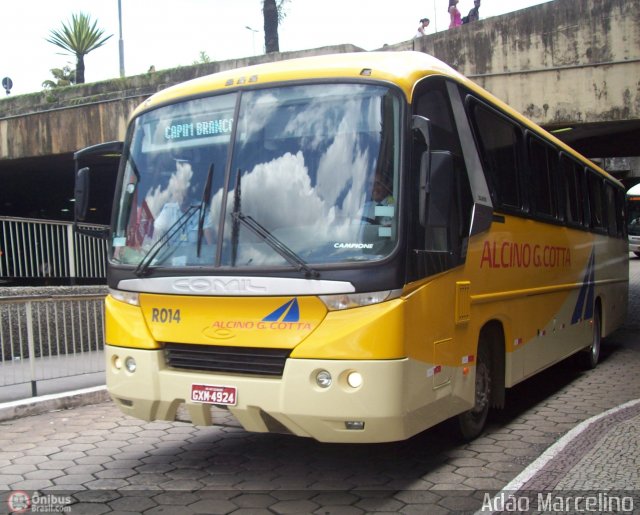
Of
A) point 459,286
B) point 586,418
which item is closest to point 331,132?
point 459,286

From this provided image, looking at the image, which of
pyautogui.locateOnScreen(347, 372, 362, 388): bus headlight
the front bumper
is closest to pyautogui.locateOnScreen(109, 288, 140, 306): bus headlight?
the front bumper

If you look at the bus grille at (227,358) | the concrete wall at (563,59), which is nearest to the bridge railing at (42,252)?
the bus grille at (227,358)

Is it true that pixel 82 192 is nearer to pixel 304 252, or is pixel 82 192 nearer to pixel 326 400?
pixel 304 252

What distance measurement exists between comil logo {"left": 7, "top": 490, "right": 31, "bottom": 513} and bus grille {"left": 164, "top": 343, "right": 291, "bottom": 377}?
126 cm

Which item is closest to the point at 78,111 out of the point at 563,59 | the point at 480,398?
the point at 563,59

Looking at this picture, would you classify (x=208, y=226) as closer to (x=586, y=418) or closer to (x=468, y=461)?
(x=468, y=461)

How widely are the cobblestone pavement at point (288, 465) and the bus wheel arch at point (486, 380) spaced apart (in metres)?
0.18

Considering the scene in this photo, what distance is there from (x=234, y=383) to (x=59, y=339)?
446cm

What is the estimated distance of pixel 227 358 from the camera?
4.69 m

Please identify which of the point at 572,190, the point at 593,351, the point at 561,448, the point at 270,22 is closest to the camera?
the point at 561,448

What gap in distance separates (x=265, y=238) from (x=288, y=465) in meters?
1.88

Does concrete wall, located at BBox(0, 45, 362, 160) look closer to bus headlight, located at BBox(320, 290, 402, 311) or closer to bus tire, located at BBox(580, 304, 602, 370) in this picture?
bus tire, located at BBox(580, 304, 602, 370)

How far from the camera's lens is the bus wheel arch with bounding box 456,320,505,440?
5.88 metres

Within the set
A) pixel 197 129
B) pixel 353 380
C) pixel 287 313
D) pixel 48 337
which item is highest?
pixel 197 129
